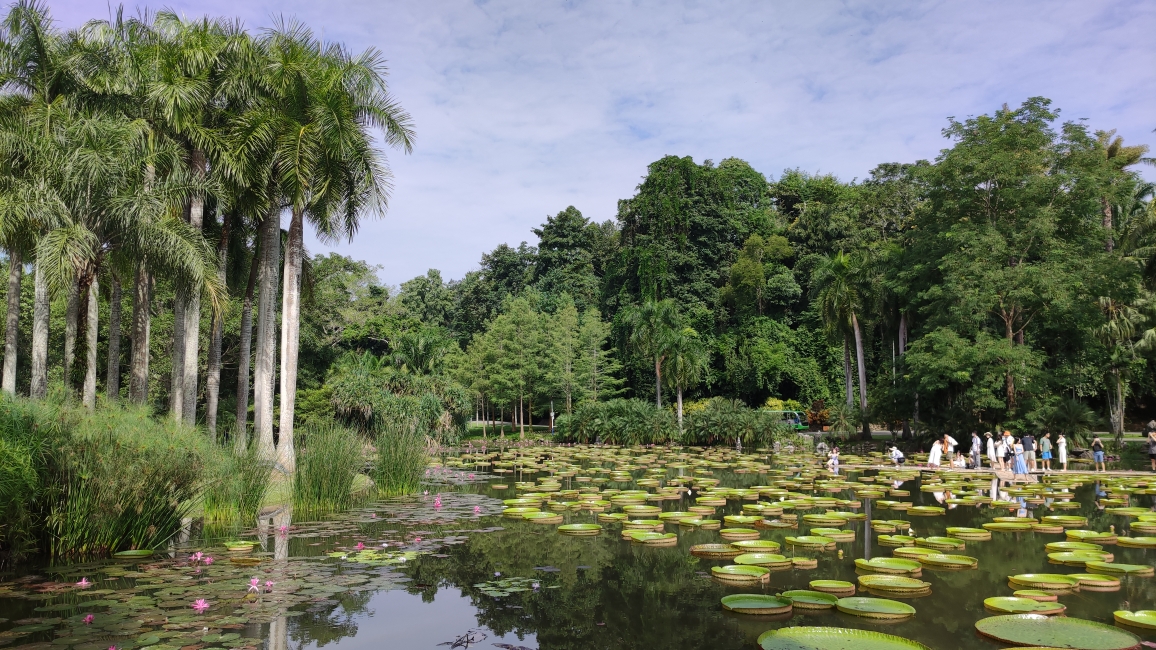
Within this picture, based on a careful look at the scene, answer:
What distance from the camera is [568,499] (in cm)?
1483

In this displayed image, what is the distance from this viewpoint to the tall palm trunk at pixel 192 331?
52.5ft

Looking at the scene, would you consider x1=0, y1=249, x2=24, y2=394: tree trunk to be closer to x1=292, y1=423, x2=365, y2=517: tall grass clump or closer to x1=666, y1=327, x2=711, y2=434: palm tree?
x1=292, y1=423, x2=365, y2=517: tall grass clump

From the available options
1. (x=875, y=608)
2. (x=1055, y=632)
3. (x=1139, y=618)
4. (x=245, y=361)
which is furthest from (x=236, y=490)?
(x=1139, y=618)

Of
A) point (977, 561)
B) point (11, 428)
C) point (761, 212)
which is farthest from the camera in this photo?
point (761, 212)

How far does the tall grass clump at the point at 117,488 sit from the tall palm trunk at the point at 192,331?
7002 mm

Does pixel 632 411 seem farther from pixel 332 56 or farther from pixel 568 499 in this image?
pixel 332 56

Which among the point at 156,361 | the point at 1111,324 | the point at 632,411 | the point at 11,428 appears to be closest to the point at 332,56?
the point at 11,428

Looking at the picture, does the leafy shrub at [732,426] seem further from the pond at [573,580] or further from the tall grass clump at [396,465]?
the tall grass clump at [396,465]

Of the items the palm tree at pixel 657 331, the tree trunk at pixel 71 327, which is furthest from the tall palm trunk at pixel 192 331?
the palm tree at pixel 657 331

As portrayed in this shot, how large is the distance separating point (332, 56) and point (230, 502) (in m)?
11.3

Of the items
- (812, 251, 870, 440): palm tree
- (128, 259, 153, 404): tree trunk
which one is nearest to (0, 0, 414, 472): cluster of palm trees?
(128, 259, 153, 404): tree trunk

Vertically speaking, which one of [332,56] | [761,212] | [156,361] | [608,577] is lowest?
[608,577]

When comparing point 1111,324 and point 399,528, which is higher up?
point 1111,324

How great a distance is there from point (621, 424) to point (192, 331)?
69.6 feet
